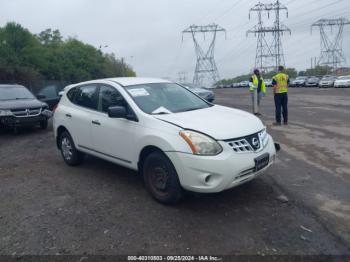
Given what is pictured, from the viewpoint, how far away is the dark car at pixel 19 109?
9.86 metres

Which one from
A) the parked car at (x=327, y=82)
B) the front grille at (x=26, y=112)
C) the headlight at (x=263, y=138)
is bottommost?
the parked car at (x=327, y=82)

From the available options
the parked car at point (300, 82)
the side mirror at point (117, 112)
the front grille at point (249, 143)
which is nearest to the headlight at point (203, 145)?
the front grille at point (249, 143)

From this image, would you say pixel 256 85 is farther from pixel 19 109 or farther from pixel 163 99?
pixel 163 99

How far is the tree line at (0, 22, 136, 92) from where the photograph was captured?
25062 millimetres

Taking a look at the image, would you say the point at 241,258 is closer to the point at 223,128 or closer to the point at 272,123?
the point at 223,128

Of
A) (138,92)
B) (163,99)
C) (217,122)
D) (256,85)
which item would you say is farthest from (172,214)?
(256,85)

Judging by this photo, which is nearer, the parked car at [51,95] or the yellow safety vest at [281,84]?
the yellow safety vest at [281,84]

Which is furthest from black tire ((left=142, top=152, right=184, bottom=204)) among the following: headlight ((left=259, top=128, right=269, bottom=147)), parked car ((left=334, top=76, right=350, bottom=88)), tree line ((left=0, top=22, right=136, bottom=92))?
parked car ((left=334, top=76, right=350, bottom=88))

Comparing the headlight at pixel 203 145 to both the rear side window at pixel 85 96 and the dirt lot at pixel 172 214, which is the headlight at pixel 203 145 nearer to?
the dirt lot at pixel 172 214

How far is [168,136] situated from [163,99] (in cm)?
114

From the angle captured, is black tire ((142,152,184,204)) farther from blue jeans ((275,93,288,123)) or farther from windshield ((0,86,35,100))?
windshield ((0,86,35,100))

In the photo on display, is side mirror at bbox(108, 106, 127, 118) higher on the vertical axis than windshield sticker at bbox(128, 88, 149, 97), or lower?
lower

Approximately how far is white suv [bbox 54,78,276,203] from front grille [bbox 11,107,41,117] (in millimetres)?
5005

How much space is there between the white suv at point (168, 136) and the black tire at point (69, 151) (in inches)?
9.1
